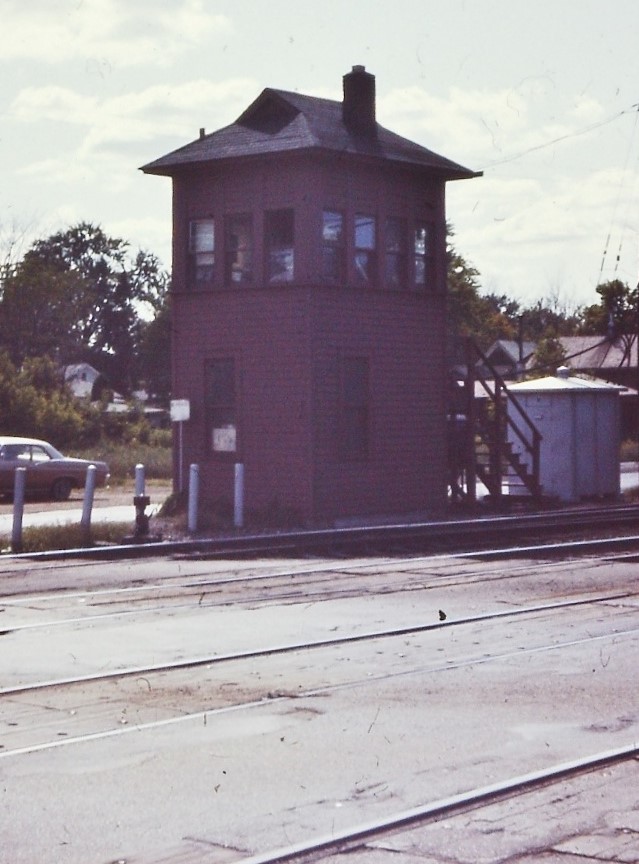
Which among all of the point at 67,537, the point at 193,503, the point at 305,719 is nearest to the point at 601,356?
the point at 193,503

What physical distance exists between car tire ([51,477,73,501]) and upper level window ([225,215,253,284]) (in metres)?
9.88

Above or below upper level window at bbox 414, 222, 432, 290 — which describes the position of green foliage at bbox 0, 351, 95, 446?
below

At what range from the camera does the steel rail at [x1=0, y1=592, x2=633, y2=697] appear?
9570mm

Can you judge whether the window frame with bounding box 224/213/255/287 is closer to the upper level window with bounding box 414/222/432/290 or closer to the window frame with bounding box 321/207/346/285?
the window frame with bounding box 321/207/346/285

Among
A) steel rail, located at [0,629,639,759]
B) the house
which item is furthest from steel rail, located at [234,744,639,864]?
the house

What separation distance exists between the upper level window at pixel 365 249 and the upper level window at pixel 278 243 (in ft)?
4.43

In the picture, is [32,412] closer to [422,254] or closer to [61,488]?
[61,488]

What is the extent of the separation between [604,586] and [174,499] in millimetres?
12986

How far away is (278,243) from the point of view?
26.7 m

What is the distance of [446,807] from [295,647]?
4.77 m

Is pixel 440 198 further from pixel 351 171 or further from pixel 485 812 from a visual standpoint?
pixel 485 812

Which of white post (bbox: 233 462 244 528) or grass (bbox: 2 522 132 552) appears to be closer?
grass (bbox: 2 522 132 552)

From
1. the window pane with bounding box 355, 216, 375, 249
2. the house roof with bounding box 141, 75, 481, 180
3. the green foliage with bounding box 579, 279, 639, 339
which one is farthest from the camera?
the green foliage with bounding box 579, 279, 639, 339

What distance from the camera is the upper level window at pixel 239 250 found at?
1064 inches
